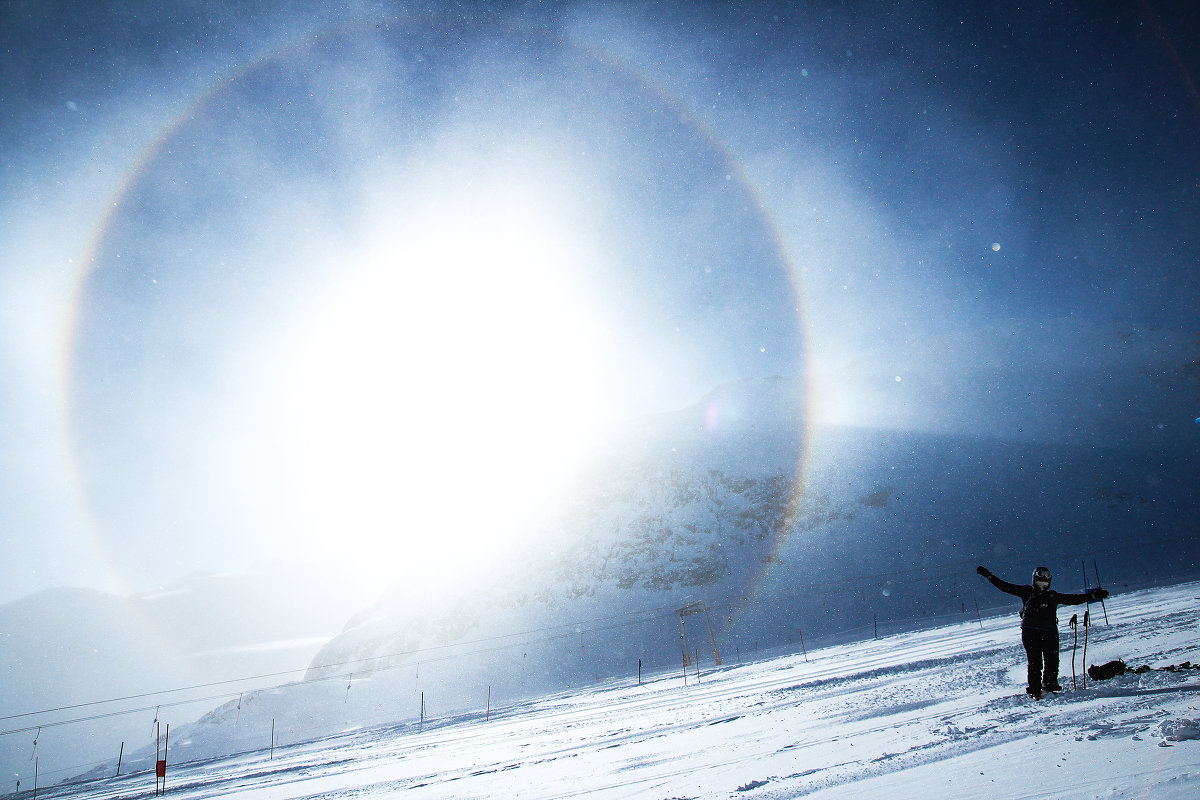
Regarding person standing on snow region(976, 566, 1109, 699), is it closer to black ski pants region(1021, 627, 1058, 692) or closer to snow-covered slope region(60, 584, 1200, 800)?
black ski pants region(1021, 627, 1058, 692)

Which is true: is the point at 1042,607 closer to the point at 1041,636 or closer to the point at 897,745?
the point at 1041,636

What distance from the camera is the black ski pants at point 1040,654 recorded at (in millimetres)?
6430

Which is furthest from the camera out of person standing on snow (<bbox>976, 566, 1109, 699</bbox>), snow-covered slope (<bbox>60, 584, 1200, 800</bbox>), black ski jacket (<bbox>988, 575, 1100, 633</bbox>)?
black ski jacket (<bbox>988, 575, 1100, 633</bbox>)

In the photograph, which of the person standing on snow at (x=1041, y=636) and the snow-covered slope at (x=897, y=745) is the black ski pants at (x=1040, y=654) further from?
the snow-covered slope at (x=897, y=745)

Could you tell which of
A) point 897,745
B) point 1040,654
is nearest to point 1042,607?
point 1040,654

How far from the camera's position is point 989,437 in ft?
333

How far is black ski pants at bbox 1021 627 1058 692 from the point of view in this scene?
643 centimetres

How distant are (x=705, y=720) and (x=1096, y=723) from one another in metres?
7.33

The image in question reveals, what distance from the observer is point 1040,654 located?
662 centimetres

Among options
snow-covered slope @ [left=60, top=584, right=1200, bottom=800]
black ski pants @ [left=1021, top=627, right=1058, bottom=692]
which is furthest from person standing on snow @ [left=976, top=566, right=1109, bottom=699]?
snow-covered slope @ [left=60, top=584, right=1200, bottom=800]

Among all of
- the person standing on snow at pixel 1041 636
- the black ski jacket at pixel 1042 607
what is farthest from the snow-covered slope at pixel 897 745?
the black ski jacket at pixel 1042 607

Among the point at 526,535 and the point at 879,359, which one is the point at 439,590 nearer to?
the point at 526,535

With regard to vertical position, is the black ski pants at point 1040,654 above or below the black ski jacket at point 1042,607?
below

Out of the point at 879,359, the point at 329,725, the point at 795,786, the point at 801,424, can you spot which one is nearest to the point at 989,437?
the point at 801,424
